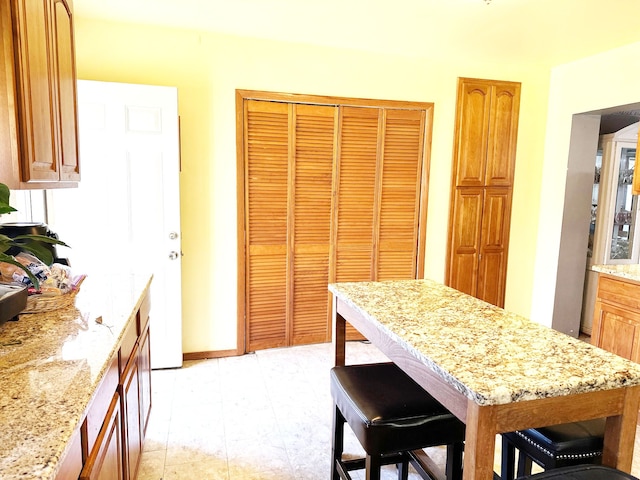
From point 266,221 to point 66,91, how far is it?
1.72 metres

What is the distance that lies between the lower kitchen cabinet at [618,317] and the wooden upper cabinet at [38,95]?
3095mm

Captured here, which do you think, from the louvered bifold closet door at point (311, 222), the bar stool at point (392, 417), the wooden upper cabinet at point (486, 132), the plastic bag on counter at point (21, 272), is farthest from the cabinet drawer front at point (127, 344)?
the wooden upper cabinet at point (486, 132)

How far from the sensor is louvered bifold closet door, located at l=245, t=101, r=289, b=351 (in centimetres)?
329

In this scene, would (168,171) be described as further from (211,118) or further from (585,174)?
(585,174)

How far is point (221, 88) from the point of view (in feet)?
10.4

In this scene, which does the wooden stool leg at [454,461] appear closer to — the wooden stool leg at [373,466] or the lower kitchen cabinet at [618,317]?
the wooden stool leg at [373,466]

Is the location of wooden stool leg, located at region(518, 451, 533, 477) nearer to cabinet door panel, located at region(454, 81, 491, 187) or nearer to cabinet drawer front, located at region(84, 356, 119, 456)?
cabinet drawer front, located at region(84, 356, 119, 456)

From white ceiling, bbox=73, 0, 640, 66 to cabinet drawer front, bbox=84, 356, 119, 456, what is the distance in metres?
2.22

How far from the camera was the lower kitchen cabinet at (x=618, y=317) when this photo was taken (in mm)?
2498

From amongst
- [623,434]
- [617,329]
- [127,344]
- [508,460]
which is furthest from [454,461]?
[617,329]

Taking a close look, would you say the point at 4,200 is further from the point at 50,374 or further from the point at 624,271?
the point at 624,271

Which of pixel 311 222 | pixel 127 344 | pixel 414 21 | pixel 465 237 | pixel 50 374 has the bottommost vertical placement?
pixel 127 344

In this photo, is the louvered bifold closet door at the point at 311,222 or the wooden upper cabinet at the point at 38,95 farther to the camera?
the louvered bifold closet door at the point at 311,222

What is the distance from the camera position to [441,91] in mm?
3635
